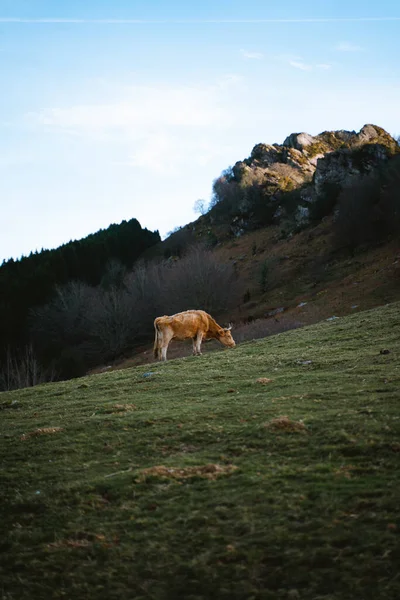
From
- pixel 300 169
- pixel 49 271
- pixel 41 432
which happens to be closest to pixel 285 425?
pixel 41 432

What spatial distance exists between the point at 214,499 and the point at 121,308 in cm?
6617

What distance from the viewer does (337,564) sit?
5.47 m

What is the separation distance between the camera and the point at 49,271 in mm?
91188

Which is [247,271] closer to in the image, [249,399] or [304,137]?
[304,137]

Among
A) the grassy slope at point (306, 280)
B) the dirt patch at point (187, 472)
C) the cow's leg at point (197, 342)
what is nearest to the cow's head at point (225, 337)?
the cow's leg at point (197, 342)

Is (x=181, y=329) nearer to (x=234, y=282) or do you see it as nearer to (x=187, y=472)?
(x=187, y=472)

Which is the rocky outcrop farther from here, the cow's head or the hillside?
the cow's head

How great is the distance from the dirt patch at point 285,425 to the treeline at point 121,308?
192 ft

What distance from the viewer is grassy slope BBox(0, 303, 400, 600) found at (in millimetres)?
5559

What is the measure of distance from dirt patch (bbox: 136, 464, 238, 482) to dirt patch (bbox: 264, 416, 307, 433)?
157cm

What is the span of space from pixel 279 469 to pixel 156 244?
130 meters

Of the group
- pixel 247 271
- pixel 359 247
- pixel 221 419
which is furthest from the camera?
pixel 247 271

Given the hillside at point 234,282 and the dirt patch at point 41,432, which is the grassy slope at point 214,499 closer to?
the dirt patch at point 41,432

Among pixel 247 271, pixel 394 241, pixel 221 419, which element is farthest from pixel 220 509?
pixel 247 271
